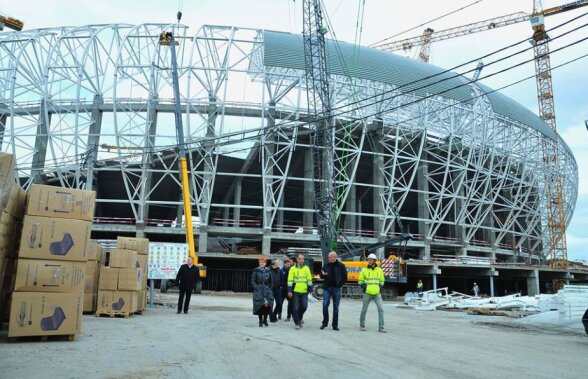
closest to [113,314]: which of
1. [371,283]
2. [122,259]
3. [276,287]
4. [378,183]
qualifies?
[122,259]

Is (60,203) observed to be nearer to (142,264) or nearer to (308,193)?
(142,264)

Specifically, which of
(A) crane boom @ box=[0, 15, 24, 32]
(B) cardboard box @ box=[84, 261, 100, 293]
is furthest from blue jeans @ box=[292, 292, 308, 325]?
(A) crane boom @ box=[0, 15, 24, 32]

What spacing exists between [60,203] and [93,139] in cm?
2996

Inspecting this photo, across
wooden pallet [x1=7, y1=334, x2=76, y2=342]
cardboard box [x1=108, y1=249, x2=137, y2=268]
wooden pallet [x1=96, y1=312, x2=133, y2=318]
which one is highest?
cardboard box [x1=108, y1=249, x2=137, y2=268]

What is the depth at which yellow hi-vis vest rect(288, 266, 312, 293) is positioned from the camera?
953cm

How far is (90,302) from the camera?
10.8 metres

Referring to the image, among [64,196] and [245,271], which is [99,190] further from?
[64,196]

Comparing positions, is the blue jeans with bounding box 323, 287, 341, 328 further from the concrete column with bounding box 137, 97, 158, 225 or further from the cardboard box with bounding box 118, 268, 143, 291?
the concrete column with bounding box 137, 97, 158, 225

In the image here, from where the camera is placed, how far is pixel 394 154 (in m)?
37.0

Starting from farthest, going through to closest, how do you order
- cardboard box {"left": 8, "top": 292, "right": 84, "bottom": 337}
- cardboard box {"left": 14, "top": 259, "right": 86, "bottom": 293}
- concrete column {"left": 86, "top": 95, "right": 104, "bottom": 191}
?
concrete column {"left": 86, "top": 95, "right": 104, "bottom": 191}
cardboard box {"left": 14, "top": 259, "right": 86, "bottom": 293}
cardboard box {"left": 8, "top": 292, "right": 84, "bottom": 337}

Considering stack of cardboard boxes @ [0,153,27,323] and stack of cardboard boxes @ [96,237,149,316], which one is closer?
stack of cardboard boxes @ [0,153,27,323]

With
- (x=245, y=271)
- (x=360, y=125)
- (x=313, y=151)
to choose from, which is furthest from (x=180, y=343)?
(x=360, y=125)

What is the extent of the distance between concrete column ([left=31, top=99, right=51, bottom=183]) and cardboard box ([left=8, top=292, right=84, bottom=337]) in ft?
101

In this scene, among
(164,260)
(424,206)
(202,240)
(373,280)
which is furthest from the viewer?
(424,206)
